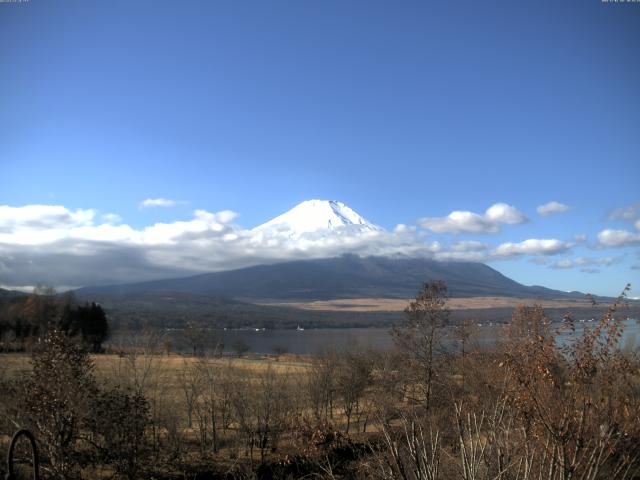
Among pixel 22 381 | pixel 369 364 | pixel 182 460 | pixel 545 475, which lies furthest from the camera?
pixel 369 364

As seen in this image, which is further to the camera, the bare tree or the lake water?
the bare tree

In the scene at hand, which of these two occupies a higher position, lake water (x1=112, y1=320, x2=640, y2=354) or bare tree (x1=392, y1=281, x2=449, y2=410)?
bare tree (x1=392, y1=281, x2=449, y2=410)

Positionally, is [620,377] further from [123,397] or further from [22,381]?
[22,381]

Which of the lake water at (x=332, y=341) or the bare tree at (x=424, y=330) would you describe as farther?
the bare tree at (x=424, y=330)

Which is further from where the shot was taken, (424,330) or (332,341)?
(332,341)

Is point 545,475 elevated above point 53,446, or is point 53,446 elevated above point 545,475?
point 545,475

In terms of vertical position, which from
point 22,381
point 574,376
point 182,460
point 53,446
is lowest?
point 182,460

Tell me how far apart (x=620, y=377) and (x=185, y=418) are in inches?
758

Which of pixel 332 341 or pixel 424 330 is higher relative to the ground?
pixel 424 330

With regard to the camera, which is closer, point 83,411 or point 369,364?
point 83,411

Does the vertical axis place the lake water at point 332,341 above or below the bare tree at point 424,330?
below

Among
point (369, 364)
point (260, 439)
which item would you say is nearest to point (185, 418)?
point (260, 439)

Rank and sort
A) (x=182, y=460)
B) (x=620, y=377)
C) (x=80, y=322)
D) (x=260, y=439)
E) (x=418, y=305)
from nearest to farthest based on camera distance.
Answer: (x=620, y=377) → (x=182, y=460) → (x=260, y=439) → (x=418, y=305) → (x=80, y=322)

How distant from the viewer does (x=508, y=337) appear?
80.6 feet
